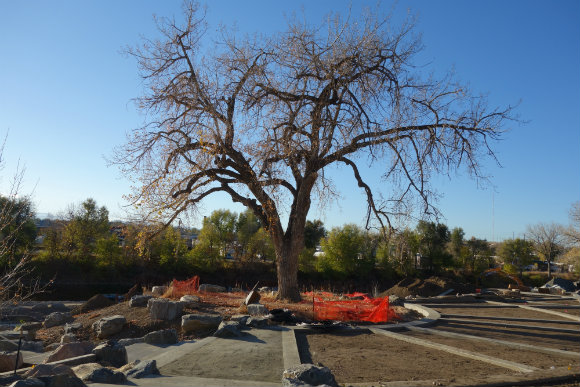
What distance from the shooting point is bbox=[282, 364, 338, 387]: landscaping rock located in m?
4.58

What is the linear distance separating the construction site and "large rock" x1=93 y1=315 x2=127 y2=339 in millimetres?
32

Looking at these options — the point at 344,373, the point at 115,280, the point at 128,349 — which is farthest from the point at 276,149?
the point at 115,280

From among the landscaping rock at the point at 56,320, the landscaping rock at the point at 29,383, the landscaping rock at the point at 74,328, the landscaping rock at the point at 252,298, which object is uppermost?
the landscaping rock at the point at 252,298

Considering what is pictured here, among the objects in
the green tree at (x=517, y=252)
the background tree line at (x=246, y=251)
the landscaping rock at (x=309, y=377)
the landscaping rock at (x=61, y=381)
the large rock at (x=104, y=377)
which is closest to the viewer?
the landscaping rock at (x=61, y=381)

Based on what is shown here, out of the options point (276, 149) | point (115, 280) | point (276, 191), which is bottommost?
point (115, 280)

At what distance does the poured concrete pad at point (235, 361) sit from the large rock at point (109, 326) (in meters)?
3.25

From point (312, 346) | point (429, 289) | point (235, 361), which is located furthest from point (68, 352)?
point (429, 289)

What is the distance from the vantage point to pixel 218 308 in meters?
10.9

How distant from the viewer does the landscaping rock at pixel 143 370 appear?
Result: 5.24 m

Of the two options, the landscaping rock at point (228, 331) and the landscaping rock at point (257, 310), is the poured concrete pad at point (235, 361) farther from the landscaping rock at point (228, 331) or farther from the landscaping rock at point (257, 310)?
the landscaping rock at point (257, 310)

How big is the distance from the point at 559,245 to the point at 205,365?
56179 millimetres

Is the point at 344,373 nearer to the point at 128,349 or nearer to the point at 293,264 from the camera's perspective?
the point at 128,349

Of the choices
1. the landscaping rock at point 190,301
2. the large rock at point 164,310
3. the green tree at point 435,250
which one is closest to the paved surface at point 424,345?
the large rock at point 164,310

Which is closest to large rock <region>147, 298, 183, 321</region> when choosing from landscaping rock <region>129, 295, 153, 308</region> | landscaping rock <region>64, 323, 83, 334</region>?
landscaping rock <region>129, 295, 153, 308</region>
